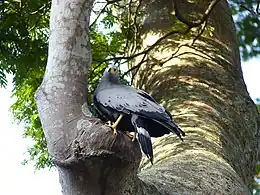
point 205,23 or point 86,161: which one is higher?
point 205,23

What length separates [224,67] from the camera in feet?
8.84

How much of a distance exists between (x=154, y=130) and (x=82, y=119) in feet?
0.81

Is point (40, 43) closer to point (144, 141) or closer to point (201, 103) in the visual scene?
point (201, 103)

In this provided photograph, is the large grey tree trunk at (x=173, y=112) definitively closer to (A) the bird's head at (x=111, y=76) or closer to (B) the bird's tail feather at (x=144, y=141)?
(B) the bird's tail feather at (x=144, y=141)

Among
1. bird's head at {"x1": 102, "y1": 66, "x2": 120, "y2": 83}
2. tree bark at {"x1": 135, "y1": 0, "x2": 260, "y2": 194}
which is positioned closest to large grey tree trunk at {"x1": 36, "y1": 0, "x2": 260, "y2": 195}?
tree bark at {"x1": 135, "y1": 0, "x2": 260, "y2": 194}

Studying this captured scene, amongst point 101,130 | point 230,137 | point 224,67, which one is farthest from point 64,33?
point 224,67

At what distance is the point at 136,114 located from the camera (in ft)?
4.89

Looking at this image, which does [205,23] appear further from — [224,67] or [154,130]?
[154,130]

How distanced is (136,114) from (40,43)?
124 centimetres

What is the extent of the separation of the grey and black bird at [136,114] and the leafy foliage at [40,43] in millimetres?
1053

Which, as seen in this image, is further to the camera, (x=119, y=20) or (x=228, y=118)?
(x=119, y=20)

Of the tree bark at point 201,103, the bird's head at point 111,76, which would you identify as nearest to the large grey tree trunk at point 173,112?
the tree bark at point 201,103

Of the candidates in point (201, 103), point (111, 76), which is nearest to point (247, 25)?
point (201, 103)

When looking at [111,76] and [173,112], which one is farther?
[173,112]
